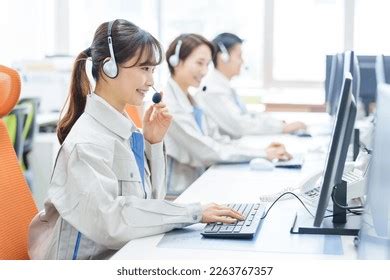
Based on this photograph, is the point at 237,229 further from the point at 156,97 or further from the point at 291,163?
the point at 291,163

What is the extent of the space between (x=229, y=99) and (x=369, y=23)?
6.04 feet

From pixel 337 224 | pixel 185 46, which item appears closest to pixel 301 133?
pixel 185 46

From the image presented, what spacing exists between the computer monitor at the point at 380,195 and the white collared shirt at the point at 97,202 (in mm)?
376

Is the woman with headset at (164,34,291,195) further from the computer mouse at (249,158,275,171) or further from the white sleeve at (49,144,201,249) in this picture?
the white sleeve at (49,144,201,249)

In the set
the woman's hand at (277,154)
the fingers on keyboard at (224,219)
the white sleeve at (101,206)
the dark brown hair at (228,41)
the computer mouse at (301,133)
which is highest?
the dark brown hair at (228,41)

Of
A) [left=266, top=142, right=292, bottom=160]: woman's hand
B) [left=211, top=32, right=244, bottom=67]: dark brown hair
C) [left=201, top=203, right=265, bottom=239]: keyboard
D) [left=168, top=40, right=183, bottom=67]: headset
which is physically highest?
[left=211, top=32, right=244, bottom=67]: dark brown hair

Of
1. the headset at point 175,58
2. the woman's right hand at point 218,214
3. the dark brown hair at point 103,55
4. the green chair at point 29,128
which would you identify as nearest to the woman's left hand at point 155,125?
the dark brown hair at point 103,55

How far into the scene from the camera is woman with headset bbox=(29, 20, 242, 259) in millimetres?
1340

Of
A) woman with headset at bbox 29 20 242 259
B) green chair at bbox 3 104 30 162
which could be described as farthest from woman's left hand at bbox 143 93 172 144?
green chair at bbox 3 104 30 162

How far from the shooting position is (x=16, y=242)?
4.77 ft

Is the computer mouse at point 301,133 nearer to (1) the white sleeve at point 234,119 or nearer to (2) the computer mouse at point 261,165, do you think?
(1) the white sleeve at point 234,119

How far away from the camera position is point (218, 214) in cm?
142

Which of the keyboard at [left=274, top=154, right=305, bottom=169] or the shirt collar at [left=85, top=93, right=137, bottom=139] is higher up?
the shirt collar at [left=85, top=93, right=137, bottom=139]

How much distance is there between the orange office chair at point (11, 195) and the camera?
1.43m
